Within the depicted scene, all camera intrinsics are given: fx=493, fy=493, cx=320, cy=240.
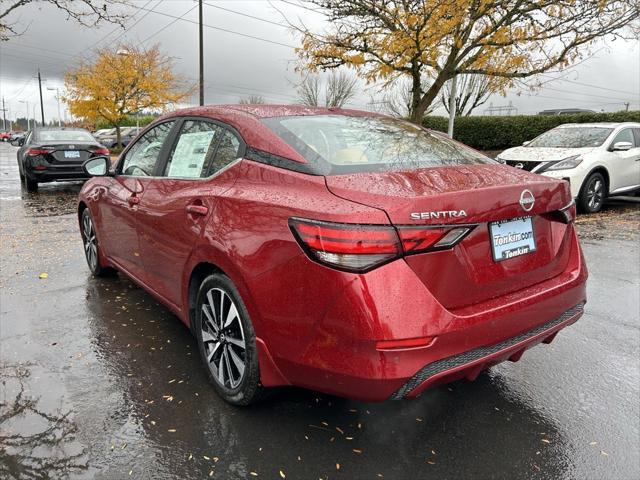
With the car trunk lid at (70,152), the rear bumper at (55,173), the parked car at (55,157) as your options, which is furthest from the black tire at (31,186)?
the car trunk lid at (70,152)

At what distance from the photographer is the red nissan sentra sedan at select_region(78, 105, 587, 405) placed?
1911mm

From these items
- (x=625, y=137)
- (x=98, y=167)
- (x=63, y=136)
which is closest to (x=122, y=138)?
(x=63, y=136)

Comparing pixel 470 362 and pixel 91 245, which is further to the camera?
Answer: pixel 91 245

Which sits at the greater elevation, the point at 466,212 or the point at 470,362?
the point at 466,212

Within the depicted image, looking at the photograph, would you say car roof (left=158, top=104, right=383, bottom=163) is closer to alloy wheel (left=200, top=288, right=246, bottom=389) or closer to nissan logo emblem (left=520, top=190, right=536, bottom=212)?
alloy wheel (left=200, top=288, right=246, bottom=389)

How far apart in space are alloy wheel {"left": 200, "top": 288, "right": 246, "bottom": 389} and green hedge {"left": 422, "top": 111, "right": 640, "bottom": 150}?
776 inches

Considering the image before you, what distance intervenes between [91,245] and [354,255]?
146 inches

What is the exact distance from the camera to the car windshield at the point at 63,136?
1158 centimetres

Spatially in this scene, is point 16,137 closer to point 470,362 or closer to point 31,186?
point 31,186

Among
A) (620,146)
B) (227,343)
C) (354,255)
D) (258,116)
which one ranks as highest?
(258,116)

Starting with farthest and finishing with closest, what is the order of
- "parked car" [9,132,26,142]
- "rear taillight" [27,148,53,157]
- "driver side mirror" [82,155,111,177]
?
"parked car" [9,132,26,142] → "rear taillight" [27,148,53,157] → "driver side mirror" [82,155,111,177]

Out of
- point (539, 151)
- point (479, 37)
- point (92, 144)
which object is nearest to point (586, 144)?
point (539, 151)

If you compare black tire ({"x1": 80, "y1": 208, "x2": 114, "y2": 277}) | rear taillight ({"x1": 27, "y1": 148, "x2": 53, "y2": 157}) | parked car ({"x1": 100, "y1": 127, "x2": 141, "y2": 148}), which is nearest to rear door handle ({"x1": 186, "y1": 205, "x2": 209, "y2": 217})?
black tire ({"x1": 80, "y1": 208, "x2": 114, "y2": 277})

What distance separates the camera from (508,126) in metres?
20.7
